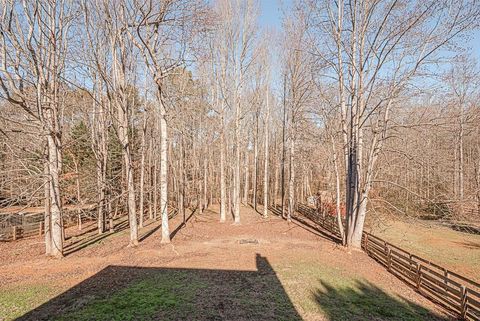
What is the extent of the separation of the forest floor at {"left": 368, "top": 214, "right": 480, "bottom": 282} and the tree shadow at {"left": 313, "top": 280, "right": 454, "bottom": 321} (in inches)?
164

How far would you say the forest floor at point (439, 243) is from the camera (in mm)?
10422

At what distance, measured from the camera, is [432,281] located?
7.07 m

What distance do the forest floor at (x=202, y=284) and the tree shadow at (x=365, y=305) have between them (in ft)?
0.08

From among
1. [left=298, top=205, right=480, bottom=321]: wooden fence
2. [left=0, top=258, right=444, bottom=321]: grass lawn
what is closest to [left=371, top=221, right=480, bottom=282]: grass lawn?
[left=298, top=205, right=480, bottom=321]: wooden fence

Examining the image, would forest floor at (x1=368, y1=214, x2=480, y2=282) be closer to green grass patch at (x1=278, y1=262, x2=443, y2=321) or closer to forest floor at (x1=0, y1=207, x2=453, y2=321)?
forest floor at (x1=0, y1=207, x2=453, y2=321)

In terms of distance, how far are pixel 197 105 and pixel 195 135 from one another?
2.90 metres

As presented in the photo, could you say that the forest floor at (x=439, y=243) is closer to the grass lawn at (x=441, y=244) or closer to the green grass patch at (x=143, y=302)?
the grass lawn at (x=441, y=244)

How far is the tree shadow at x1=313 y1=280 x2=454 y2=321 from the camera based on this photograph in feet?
18.2

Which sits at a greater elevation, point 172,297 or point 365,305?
point 172,297

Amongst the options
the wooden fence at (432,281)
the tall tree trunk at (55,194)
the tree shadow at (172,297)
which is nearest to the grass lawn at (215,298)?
the tree shadow at (172,297)

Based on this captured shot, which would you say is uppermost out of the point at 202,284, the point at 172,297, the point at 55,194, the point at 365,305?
the point at 55,194

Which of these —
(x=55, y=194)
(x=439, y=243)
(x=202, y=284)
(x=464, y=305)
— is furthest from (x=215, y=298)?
(x=439, y=243)

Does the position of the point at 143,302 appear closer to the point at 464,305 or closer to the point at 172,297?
the point at 172,297

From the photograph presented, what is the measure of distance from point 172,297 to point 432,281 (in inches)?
265
